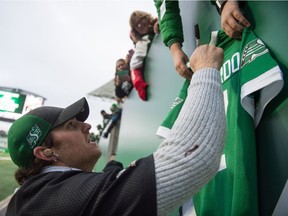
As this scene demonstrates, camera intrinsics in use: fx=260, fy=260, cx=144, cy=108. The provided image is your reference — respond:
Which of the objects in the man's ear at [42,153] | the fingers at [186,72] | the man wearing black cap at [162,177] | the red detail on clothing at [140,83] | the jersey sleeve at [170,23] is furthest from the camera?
the red detail on clothing at [140,83]

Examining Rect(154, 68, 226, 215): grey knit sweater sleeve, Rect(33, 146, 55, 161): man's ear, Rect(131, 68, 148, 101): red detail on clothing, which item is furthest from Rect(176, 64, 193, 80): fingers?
Rect(131, 68, 148, 101): red detail on clothing

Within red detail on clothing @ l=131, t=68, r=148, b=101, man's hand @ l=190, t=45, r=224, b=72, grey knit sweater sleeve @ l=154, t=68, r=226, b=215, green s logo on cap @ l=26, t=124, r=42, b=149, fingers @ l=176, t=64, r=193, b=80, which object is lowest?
red detail on clothing @ l=131, t=68, r=148, b=101

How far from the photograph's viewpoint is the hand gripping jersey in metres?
0.54

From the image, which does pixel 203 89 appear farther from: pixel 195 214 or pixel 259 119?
pixel 195 214

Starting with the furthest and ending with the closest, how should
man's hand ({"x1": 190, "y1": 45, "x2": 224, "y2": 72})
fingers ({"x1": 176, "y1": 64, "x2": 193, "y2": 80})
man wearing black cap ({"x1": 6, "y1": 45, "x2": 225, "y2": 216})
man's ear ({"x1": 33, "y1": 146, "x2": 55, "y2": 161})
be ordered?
fingers ({"x1": 176, "y1": 64, "x2": 193, "y2": 80}) < man's ear ({"x1": 33, "y1": 146, "x2": 55, "y2": 161}) < man's hand ({"x1": 190, "y1": 45, "x2": 224, "y2": 72}) < man wearing black cap ({"x1": 6, "y1": 45, "x2": 225, "y2": 216})

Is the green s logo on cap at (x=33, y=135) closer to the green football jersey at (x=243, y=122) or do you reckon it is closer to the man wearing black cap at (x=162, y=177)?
the man wearing black cap at (x=162, y=177)

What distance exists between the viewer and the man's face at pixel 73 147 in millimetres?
732

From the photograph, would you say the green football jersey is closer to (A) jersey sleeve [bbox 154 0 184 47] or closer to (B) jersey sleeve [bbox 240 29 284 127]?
(B) jersey sleeve [bbox 240 29 284 127]

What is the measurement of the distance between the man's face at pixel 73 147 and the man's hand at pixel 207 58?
0.40 m

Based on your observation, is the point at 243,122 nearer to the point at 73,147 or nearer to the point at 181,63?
the point at 181,63

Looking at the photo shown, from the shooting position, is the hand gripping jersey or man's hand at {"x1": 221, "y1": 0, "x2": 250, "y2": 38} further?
man's hand at {"x1": 221, "y1": 0, "x2": 250, "y2": 38}

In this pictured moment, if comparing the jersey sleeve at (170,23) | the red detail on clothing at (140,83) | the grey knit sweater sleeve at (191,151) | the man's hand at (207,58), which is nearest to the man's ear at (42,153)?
the grey knit sweater sleeve at (191,151)

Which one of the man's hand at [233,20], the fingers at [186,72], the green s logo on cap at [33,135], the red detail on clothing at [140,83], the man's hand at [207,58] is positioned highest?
the man's hand at [233,20]

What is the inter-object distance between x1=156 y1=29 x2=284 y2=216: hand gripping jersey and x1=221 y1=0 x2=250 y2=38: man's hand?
0.02m
